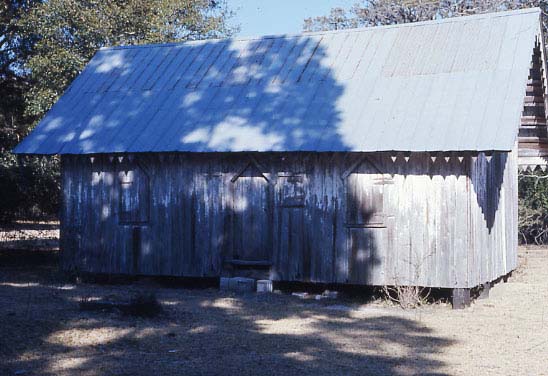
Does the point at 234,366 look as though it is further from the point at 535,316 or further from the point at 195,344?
the point at 535,316

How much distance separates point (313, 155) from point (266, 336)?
5212mm

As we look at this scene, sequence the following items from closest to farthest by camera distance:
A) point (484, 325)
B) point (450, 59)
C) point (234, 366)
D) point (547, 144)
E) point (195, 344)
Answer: point (234, 366) → point (195, 344) → point (484, 325) → point (450, 59) → point (547, 144)

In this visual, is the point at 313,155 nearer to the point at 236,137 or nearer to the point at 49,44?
the point at 236,137

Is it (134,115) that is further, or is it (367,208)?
(134,115)

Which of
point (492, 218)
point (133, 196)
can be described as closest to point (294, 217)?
point (133, 196)

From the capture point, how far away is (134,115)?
730 inches

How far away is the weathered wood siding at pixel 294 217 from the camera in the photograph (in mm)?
15250

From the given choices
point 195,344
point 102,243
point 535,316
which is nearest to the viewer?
point 195,344

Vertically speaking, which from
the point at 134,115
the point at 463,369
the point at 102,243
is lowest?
the point at 463,369

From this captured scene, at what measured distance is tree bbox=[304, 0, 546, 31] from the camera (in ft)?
118

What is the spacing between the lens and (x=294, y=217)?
16531 mm

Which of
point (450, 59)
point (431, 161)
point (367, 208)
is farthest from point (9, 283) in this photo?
point (450, 59)

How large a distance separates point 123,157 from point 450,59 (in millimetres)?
7188

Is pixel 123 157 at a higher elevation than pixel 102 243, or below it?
higher
